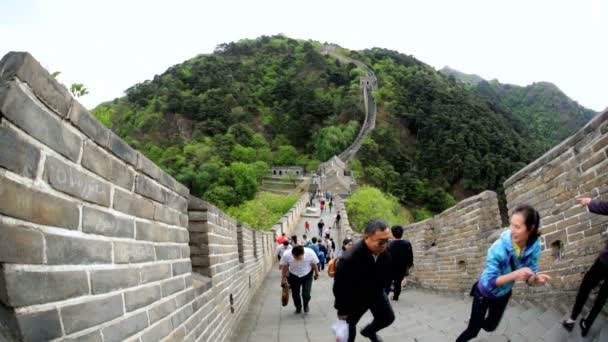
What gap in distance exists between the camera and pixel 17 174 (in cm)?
125

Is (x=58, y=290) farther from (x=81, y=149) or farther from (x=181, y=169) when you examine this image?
(x=181, y=169)

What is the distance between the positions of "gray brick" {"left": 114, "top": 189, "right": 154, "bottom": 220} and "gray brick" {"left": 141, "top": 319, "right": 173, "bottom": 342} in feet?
1.96

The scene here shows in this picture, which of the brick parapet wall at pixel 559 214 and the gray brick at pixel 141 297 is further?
the brick parapet wall at pixel 559 214

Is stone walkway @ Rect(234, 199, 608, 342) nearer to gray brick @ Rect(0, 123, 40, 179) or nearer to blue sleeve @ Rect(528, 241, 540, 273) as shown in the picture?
blue sleeve @ Rect(528, 241, 540, 273)

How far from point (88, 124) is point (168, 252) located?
122cm

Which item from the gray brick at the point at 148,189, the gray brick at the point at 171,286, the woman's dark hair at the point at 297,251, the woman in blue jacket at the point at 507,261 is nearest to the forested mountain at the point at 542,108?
the woman's dark hair at the point at 297,251

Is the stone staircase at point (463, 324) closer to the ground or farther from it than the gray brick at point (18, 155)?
closer to the ground

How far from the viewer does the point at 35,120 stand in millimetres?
1361

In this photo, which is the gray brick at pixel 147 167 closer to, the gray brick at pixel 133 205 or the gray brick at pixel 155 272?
the gray brick at pixel 133 205

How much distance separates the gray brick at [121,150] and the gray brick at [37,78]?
14.9 inches

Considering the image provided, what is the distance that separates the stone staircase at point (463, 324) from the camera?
131 inches

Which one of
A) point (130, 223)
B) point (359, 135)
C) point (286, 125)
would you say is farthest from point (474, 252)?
point (286, 125)

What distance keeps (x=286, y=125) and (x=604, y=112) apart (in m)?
70.8

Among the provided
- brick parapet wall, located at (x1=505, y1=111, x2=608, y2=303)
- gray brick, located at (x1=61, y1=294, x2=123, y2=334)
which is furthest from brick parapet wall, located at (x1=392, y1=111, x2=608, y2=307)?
gray brick, located at (x1=61, y1=294, x2=123, y2=334)
